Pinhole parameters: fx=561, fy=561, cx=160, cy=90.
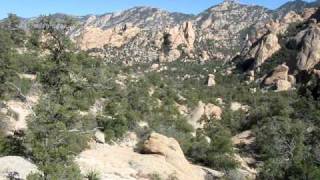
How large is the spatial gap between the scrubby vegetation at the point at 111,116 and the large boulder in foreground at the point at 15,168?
713 millimetres

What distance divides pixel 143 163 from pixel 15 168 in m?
8.89

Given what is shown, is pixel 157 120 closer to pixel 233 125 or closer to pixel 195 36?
pixel 233 125

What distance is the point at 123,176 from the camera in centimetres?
3112

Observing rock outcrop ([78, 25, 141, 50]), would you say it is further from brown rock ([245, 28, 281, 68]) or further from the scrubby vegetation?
the scrubby vegetation

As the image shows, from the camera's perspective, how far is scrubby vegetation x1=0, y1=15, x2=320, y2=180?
2703 centimetres

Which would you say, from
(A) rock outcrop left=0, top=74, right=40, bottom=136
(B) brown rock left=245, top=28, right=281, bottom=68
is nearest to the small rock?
(A) rock outcrop left=0, top=74, right=40, bottom=136

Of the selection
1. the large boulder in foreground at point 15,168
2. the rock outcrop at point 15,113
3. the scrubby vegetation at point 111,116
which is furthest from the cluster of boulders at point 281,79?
the large boulder in foreground at point 15,168

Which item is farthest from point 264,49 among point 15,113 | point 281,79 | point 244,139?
point 15,113

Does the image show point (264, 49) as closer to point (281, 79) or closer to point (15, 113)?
point (281, 79)

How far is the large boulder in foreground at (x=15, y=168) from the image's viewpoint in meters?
26.6

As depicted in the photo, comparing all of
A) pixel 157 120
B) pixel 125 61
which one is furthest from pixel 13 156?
pixel 125 61

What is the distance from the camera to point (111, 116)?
167 feet

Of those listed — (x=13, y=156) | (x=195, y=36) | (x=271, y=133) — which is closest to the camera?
(x=13, y=156)

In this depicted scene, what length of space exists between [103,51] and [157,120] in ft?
402
